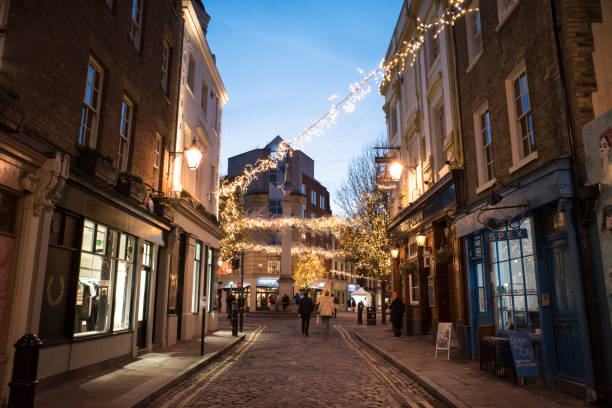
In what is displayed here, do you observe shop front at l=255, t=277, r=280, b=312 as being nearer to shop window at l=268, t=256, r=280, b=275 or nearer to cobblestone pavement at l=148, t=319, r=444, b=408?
shop window at l=268, t=256, r=280, b=275

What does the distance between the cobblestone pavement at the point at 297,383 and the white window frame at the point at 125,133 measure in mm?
5459

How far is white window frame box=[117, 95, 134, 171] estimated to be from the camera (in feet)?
37.2

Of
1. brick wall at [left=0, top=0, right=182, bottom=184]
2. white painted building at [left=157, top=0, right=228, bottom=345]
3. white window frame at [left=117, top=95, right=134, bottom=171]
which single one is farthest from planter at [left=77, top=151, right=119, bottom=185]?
white painted building at [left=157, top=0, right=228, bottom=345]

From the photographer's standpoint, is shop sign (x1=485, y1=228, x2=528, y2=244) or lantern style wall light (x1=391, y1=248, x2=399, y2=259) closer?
shop sign (x1=485, y1=228, x2=528, y2=244)

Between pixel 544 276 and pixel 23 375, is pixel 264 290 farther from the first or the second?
pixel 23 375

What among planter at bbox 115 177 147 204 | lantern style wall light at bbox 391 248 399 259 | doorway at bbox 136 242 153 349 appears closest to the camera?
planter at bbox 115 177 147 204

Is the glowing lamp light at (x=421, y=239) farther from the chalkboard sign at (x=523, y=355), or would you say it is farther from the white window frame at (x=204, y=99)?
the white window frame at (x=204, y=99)

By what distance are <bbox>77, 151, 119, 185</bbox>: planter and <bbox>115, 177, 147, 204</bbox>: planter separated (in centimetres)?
42

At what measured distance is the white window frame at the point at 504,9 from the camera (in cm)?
Answer: 948

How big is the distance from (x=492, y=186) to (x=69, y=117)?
356 inches

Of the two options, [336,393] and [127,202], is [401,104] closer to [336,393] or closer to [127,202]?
[127,202]

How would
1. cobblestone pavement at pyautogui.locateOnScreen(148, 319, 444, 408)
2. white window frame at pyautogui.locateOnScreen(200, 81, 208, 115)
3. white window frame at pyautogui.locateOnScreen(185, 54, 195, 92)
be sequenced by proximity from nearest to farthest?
cobblestone pavement at pyautogui.locateOnScreen(148, 319, 444, 408) < white window frame at pyautogui.locateOnScreen(185, 54, 195, 92) < white window frame at pyautogui.locateOnScreen(200, 81, 208, 115)

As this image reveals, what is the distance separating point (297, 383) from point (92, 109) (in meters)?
7.05

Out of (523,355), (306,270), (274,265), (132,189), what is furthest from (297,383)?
(274,265)
